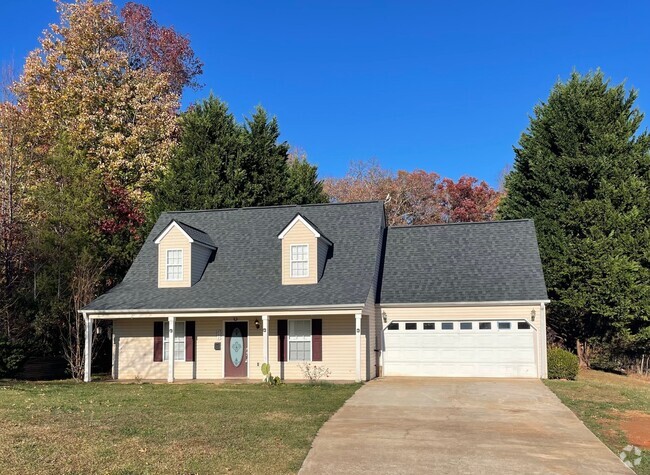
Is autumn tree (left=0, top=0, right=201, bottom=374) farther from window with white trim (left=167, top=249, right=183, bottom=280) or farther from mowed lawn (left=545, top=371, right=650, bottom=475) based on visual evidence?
mowed lawn (left=545, top=371, right=650, bottom=475)

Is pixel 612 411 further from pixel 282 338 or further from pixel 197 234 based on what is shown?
pixel 197 234

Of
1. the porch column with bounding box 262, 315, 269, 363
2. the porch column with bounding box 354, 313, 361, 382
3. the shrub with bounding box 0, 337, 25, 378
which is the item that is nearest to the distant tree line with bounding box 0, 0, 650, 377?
the shrub with bounding box 0, 337, 25, 378

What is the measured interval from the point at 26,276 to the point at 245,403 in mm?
16101

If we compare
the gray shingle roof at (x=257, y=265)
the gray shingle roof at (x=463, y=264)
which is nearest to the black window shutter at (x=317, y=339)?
the gray shingle roof at (x=257, y=265)

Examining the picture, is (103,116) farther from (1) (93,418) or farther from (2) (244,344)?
(1) (93,418)

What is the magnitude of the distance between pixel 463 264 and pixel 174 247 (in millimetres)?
10356

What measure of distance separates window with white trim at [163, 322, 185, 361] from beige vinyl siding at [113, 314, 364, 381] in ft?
0.80

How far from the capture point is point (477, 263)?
20.6 meters

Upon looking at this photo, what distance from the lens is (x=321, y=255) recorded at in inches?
785

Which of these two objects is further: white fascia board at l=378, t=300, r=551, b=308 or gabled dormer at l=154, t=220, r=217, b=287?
gabled dormer at l=154, t=220, r=217, b=287

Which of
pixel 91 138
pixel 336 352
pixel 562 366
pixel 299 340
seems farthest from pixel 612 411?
pixel 91 138

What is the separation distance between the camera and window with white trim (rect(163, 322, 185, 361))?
20156mm

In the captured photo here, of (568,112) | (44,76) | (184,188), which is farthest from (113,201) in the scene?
(568,112)

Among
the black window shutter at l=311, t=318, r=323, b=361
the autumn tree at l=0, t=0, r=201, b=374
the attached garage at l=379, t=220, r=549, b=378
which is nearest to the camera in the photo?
the attached garage at l=379, t=220, r=549, b=378
